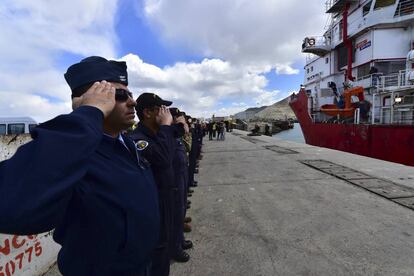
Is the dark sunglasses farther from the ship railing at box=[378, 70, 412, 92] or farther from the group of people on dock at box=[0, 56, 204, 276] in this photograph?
the ship railing at box=[378, 70, 412, 92]

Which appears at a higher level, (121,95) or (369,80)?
(369,80)

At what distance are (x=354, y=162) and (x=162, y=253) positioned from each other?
8.89 m

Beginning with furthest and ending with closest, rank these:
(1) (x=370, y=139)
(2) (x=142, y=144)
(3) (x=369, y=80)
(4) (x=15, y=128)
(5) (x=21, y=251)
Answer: (3) (x=369, y=80) < (1) (x=370, y=139) < (4) (x=15, y=128) < (5) (x=21, y=251) < (2) (x=142, y=144)

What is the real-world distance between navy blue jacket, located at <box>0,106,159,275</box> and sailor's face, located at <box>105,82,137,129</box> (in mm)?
127

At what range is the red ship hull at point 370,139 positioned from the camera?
1141 centimetres

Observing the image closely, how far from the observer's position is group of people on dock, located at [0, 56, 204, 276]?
0.87 m

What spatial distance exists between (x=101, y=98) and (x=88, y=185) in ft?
1.11

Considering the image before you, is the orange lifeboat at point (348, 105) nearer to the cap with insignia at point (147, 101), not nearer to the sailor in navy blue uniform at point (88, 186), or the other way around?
the cap with insignia at point (147, 101)

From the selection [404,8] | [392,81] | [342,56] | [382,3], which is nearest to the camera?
[392,81]

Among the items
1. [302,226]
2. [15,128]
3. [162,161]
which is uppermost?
[15,128]

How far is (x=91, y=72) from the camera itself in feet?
4.51

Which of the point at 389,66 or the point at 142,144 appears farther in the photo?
the point at 389,66

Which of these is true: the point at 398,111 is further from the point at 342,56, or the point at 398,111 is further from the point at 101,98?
the point at 101,98

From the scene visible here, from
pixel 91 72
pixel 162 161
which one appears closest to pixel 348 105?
pixel 162 161
